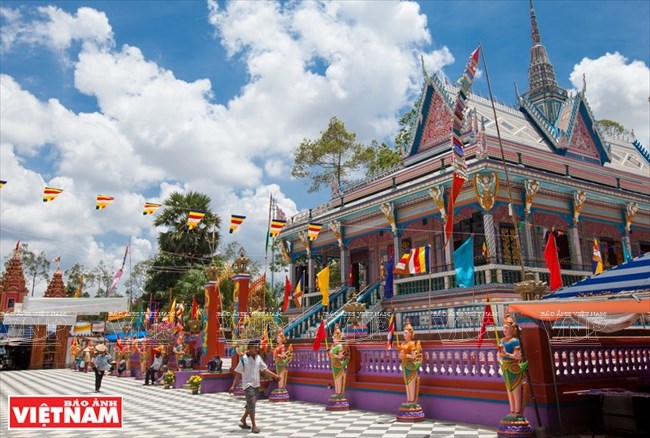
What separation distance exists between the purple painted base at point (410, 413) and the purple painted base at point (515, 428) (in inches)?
84.5

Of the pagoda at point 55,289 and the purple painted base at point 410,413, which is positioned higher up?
the pagoda at point 55,289

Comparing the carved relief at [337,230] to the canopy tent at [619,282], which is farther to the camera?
the carved relief at [337,230]

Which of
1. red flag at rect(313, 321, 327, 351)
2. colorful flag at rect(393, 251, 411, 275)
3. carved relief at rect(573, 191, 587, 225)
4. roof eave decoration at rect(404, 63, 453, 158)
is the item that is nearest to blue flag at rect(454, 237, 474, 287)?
colorful flag at rect(393, 251, 411, 275)

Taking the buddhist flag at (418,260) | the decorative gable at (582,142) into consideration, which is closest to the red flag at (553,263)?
the buddhist flag at (418,260)

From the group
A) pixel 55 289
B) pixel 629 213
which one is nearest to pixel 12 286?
pixel 55 289

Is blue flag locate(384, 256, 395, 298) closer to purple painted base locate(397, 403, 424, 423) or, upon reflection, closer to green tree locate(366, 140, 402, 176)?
purple painted base locate(397, 403, 424, 423)

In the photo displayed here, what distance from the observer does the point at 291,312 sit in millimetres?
24969

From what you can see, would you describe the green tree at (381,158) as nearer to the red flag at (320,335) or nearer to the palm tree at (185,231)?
the palm tree at (185,231)

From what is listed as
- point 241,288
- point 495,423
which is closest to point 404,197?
point 241,288

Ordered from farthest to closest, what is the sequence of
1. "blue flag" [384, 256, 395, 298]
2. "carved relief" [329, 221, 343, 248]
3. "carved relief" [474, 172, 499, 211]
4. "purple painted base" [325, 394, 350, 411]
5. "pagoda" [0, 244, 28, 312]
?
"pagoda" [0, 244, 28, 312], "carved relief" [329, 221, 343, 248], "blue flag" [384, 256, 395, 298], "carved relief" [474, 172, 499, 211], "purple painted base" [325, 394, 350, 411]

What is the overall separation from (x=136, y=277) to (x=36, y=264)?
24.6 metres

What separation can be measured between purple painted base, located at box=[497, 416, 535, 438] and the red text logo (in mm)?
6159

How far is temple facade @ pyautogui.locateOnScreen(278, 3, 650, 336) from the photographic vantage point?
57.8 ft

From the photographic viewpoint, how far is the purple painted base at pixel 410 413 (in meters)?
9.76
